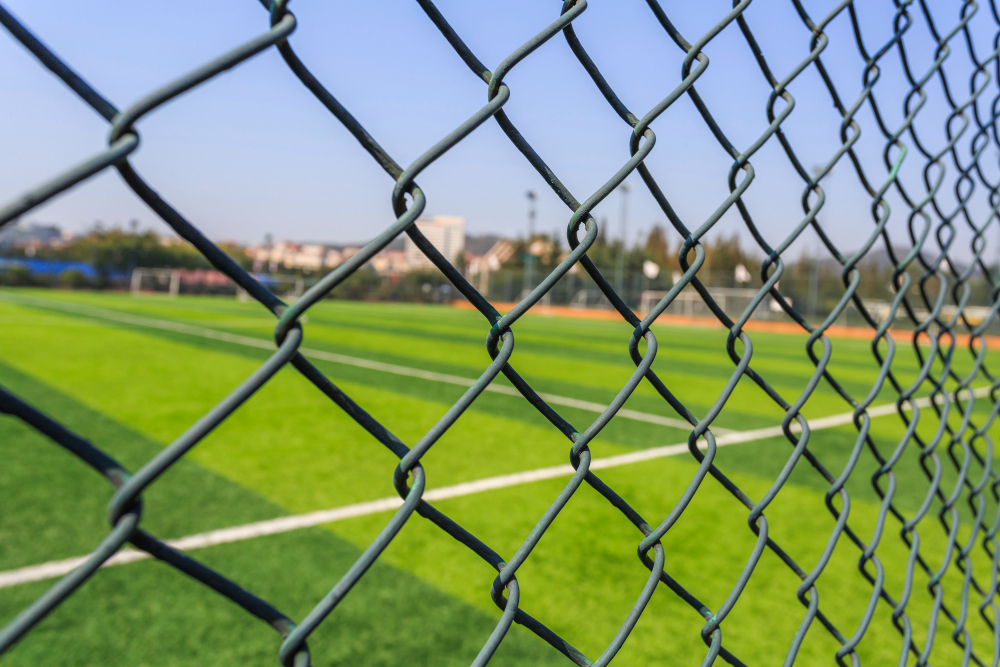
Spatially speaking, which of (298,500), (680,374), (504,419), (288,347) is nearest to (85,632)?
(298,500)

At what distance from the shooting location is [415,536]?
2.86 metres

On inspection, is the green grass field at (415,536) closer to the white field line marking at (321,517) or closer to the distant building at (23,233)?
the white field line marking at (321,517)

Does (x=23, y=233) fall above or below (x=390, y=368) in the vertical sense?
above

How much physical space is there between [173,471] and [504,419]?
2.57m

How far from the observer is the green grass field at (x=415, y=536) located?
80.7 inches

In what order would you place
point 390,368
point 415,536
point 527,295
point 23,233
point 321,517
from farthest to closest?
point 390,368 → point 321,517 → point 415,536 → point 23,233 → point 527,295

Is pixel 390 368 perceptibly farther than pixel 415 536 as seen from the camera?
Yes

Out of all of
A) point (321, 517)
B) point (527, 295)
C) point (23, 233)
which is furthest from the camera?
point (321, 517)

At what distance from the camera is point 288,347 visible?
1.55 feet

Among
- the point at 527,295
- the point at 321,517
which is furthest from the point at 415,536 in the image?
the point at 527,295

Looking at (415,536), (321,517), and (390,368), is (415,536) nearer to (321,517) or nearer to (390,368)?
(321,517)

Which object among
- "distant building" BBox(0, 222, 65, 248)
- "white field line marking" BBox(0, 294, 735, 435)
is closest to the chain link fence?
"distant building" BBox(0, 222, 65, 248)

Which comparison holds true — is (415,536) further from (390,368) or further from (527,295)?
(390,368)

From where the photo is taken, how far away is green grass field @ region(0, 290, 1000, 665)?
205 centimetres
